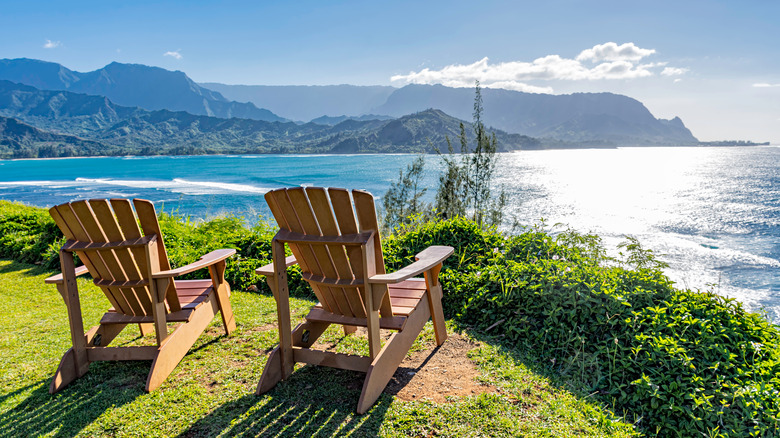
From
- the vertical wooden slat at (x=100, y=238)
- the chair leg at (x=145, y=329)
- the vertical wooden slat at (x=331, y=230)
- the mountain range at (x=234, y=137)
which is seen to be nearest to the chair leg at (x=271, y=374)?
the vertical wooden slat at (x=331, y=230)

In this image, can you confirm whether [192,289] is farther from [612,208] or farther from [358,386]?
[612,208]

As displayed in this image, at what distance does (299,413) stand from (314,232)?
3.87ft

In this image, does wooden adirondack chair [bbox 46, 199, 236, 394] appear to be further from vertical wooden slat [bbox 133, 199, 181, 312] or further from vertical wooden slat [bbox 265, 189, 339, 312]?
vertical wooden slat [bbox 265, 189, 339, 312]

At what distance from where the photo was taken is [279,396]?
3.00 m

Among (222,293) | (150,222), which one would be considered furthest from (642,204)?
(150,222)

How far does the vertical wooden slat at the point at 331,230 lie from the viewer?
8.77 feet

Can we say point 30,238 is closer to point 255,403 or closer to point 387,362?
point 255,403

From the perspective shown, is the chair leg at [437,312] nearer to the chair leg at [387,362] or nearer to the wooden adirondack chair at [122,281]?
the chair leg at [387,362]

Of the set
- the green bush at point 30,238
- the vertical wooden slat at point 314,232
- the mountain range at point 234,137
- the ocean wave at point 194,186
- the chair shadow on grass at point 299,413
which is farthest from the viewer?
the mountain range at point 234,137

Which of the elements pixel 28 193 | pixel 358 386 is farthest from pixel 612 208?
pixel 28 193

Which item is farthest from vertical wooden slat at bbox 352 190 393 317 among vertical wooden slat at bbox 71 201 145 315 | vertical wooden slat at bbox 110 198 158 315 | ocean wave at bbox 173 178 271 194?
ocean wave at bbox 173 178 271 194

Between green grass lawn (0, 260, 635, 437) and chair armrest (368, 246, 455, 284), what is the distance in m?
0.87

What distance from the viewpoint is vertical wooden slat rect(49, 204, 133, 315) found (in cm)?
300

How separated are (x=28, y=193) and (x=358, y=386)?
69592 millimetres
